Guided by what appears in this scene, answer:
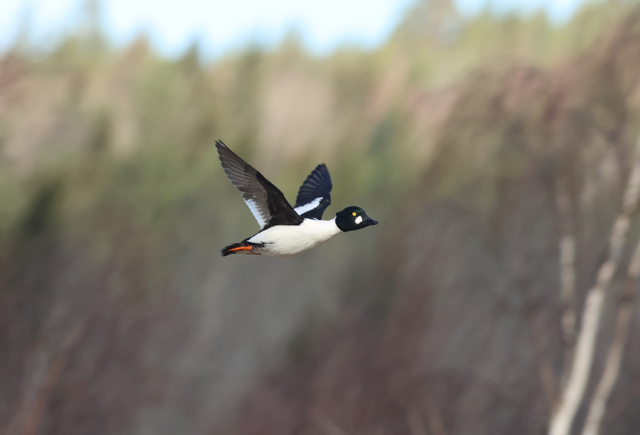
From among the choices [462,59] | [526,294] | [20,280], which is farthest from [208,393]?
[462,59]

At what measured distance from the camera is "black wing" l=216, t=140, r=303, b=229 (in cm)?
414

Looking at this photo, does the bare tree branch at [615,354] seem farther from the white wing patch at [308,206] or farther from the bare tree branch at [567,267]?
the white wing patch at [308,206]

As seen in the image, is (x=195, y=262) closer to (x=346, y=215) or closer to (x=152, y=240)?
(x=152, y=240)

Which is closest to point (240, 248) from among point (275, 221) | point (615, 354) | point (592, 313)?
point (275, 221)

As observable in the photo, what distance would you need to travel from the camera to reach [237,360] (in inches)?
549

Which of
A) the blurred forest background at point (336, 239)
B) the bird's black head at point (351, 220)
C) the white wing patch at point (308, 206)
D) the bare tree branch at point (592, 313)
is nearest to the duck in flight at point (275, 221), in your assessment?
the bird's black head at point (351, 220)

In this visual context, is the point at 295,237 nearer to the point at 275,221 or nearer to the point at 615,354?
the point at 275,221

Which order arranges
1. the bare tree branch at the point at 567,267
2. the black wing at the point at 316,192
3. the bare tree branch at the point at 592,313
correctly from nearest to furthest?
the black wing at the point at 316,192
the bare tree branch at the point at 592,313
the bare tree branch at the point at 567,267

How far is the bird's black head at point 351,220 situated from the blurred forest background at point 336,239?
15.9 ft

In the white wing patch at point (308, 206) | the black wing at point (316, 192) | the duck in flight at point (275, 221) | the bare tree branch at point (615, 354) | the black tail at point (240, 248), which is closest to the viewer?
the duck in flight at point (275, 221)

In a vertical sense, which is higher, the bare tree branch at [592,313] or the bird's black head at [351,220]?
the bird's black head at [351,220]

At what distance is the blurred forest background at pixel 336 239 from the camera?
958cm

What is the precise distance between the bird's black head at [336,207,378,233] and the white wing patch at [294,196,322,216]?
99 centimetres

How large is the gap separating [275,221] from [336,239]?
9.71 m
